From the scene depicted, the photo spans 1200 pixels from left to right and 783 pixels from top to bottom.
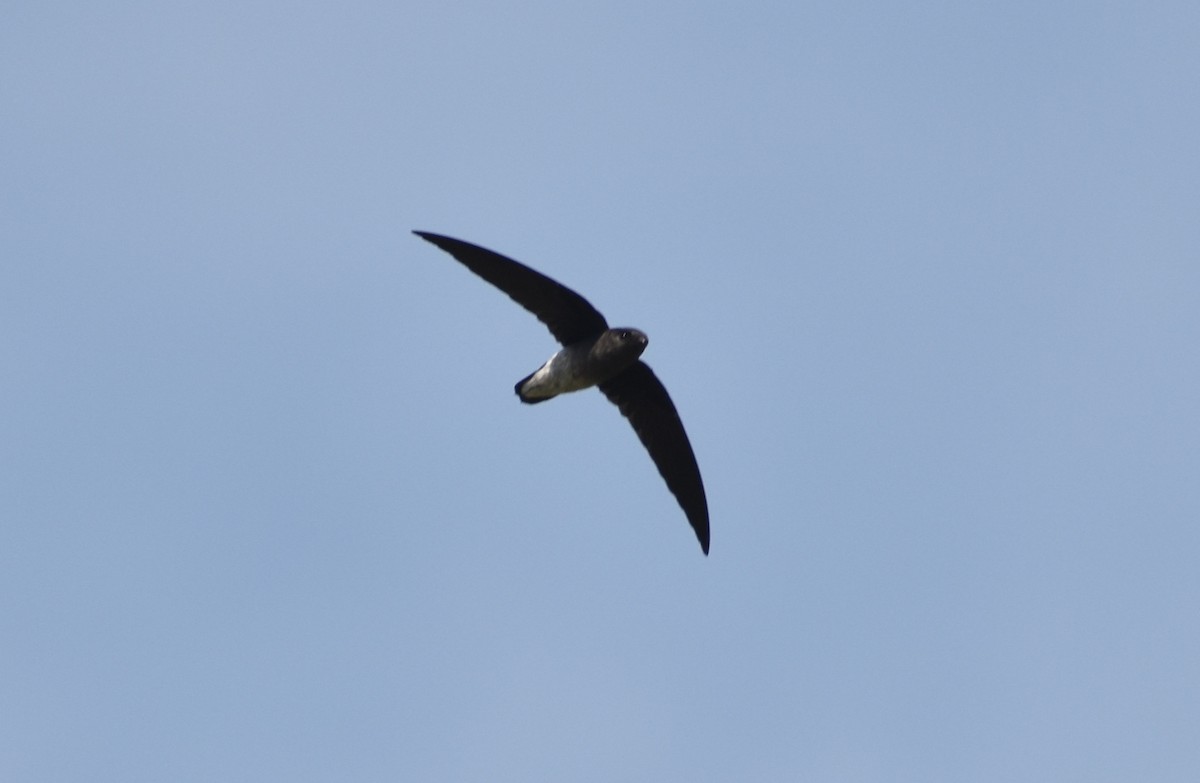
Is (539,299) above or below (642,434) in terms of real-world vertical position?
above

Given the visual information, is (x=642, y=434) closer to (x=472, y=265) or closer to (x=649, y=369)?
(x=649, y=369)

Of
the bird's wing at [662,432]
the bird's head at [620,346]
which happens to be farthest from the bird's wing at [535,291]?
the bird's wing at [662,432]

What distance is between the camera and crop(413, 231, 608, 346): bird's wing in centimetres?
1766

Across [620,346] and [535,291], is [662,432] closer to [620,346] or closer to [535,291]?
[620,346]

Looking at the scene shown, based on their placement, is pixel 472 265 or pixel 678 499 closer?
pixel 472 265

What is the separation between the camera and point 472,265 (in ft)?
58.1

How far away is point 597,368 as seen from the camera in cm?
1794

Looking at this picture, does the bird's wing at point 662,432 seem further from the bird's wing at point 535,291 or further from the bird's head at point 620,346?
the bird's wing at point 535,291

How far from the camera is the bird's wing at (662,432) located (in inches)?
730

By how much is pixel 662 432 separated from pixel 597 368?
1179 mm

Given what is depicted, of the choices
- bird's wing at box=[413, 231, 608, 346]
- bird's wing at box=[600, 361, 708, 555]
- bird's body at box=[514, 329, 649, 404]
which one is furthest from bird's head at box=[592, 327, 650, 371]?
bird's wing at box=[600, 361, 708, 555]

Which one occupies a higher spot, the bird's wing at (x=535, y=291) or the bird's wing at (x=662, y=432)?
the bird's wing at (x=535, y=291)

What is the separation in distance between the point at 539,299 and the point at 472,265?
2.51ft

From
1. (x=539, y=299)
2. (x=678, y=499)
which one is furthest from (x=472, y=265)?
(x=678, y=499)
